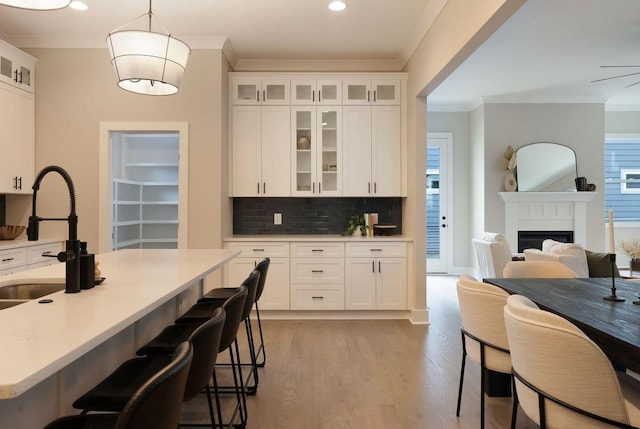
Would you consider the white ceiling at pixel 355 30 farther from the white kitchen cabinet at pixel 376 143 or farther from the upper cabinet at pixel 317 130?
the white kitchen cabinet at pixel 376 143

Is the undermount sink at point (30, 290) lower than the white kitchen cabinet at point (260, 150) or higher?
lower

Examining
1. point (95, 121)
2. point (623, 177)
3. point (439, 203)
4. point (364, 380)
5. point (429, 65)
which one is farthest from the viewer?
point (623, 177)

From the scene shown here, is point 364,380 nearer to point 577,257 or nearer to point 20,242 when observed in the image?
point 577,257

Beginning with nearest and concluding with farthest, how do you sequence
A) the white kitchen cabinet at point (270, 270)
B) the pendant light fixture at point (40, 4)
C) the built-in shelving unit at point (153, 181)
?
1. the pendant light fixture at point (40, 4)
2. the white kitchen cabinet at point (270, 270)
3. the built-in shelving unit at point (153, 181)

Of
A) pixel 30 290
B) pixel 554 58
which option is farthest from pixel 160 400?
pixel 554 58

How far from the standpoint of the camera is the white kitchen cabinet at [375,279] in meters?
4.49

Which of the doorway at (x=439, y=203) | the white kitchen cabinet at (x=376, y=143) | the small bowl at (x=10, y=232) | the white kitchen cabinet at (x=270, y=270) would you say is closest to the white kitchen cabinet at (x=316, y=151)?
the white kitchen cabinet at (x=376, y=143)

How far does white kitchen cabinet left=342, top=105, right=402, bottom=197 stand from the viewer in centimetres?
470

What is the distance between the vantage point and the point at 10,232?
3.89m

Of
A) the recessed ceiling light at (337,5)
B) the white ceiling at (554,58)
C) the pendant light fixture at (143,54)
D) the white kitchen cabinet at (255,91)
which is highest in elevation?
the white ceiling at (554,58)

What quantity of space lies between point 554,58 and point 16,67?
5.90 metres

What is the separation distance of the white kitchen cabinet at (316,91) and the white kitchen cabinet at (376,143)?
8.0 inches

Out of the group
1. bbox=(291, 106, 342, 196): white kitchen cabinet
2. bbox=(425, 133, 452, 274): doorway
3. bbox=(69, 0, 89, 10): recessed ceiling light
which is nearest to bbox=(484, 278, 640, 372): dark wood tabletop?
bbox=(291, 106, 342, 196): white kitchen cabinet

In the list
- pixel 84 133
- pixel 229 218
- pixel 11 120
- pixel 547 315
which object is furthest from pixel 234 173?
pixel 547 315
